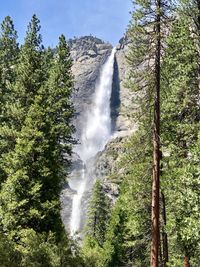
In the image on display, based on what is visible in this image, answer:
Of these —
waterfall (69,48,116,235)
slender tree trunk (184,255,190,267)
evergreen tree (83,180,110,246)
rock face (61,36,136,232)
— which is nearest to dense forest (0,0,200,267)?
slender tree trunk (184,255,190,267)

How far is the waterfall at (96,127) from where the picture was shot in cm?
13888

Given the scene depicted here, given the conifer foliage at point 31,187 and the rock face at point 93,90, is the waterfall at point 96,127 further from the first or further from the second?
the conifer foliage at point 31,187

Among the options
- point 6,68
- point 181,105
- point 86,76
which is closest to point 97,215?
point 6,68

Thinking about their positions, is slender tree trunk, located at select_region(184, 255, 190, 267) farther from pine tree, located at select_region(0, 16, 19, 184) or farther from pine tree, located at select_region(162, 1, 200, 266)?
pine tree, located at select_region(0, 16, 19, 184)

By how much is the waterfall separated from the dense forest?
333ft

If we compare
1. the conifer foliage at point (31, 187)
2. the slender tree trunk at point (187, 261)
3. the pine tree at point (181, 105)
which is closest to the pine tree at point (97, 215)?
the conifer foliage at point (31, 187)

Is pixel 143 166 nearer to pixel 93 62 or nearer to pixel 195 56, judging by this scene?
pixel 195 56

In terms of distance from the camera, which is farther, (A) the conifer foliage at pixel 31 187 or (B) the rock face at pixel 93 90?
(B) the rock face at pixel 93 90

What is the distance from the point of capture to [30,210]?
21.1m

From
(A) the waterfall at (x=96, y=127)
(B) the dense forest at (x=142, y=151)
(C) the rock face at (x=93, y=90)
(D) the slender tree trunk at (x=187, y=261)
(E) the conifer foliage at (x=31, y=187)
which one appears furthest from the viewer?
(A) the waterfall at (x=96, y=127)

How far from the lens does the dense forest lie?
55.2ft

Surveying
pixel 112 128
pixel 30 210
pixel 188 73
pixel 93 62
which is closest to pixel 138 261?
A: pixel 30 210

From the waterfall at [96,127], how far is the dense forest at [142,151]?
10156 cm

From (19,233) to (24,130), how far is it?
5.55m
